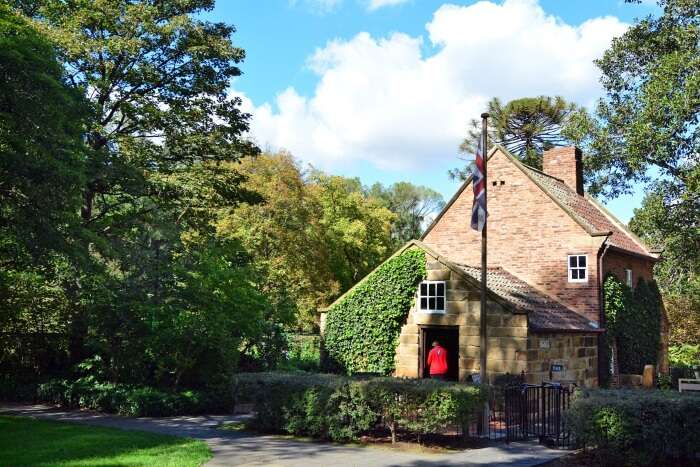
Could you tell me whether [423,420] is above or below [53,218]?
below

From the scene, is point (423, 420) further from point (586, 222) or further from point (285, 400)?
point (586, 222)

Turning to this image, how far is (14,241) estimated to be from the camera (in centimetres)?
1580

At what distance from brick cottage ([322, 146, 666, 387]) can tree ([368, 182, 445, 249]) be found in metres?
37.7

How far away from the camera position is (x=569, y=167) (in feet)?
95.1

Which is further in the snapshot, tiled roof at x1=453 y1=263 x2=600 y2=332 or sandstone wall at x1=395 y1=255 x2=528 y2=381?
tiled roof at x1=453 y1=263 x2=600 y2=332

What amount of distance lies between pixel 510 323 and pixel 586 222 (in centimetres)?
771

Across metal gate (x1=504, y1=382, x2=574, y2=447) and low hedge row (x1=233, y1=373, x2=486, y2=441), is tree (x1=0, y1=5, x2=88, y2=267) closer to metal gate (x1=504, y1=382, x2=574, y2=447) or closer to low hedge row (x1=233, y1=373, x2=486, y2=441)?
low hedge row (x1=233, y1=373, x2=486, y2=441)

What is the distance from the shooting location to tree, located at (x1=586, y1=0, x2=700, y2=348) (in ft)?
73.3

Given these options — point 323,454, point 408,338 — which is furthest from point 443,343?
point 323,454

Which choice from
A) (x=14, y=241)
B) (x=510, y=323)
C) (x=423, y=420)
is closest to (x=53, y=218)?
(x=14, y=241)

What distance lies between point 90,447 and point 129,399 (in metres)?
5.23

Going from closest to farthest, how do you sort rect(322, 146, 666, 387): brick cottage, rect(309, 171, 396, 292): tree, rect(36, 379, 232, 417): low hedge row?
rect(36, 379, 232, 417): low hedge row < rect(322, 146, 666, 387): brick cottage < rect(309, 171, 396, 292): tree

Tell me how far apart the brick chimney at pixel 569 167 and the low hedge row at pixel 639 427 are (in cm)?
1952

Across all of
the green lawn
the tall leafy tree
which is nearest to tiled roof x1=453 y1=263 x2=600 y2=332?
the green lawn
